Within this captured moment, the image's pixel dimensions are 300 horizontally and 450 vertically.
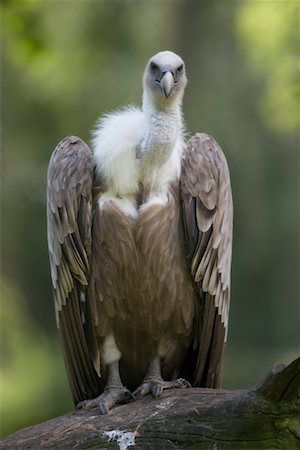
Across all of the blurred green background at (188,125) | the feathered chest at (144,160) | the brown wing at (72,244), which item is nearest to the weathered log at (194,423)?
the brown wing at (72,244)

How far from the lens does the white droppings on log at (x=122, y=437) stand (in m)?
7.33

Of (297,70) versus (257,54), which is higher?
(257,54)

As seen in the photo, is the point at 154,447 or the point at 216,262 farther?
the point at 216,262

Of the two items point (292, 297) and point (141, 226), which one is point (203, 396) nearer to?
point (141, 226)

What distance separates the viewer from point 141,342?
27.8 feet

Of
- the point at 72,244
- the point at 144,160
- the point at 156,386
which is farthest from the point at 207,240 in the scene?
the point at 156,386

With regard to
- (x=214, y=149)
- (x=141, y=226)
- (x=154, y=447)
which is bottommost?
(x=154, y=447)

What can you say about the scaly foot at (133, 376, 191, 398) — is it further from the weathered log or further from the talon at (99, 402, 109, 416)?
the talon at (99, 402, 109, 416)

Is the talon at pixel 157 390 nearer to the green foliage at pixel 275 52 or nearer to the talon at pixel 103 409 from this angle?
the talon at pixel 103 409

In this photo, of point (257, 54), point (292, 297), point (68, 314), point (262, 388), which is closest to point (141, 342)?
point (68, 314)

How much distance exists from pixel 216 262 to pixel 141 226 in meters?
0.63

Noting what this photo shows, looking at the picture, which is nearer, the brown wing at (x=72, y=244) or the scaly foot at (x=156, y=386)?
the scaly foot at (x=156, y=386)

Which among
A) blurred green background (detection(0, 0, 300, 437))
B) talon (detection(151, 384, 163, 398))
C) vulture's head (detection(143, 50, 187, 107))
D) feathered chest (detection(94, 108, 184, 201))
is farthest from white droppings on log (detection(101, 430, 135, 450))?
blurred green background (detection(0, 0, 300, 437))

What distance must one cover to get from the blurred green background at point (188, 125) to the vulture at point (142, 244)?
674cm
